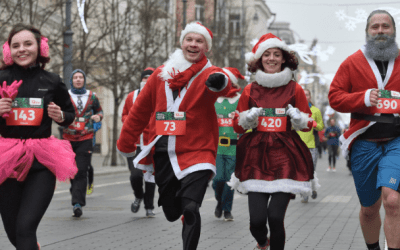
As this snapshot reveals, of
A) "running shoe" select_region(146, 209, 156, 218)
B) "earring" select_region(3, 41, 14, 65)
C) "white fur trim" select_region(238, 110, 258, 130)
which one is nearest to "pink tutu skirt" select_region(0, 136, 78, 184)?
"earring" select_region(3, 41, 14, 65)

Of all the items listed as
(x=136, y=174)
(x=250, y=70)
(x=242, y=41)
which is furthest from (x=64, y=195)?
(x=242, y=41)

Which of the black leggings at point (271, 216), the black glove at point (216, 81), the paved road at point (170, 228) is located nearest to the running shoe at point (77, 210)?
the paved road at point (170, 228)

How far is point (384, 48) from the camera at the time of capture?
5555mm

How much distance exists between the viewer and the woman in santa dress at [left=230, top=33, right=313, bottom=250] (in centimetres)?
551

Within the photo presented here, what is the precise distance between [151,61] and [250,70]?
1925cm

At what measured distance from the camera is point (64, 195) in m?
13.2

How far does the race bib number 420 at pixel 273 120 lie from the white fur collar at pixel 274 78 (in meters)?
0.24

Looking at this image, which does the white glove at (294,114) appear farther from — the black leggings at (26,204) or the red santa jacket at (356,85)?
the black leggings at (26,204)

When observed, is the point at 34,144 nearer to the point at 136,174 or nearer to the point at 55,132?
the point at 136,174

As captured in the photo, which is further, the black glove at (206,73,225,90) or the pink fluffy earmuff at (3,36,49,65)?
the black glove at (206,73,225,90)

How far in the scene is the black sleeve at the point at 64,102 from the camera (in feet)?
17.1

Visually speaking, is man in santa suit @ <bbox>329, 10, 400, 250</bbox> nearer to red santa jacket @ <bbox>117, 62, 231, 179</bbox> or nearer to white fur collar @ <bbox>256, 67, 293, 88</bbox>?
white fur collar @ <bbox>256, 67, 293, 88</bbox>

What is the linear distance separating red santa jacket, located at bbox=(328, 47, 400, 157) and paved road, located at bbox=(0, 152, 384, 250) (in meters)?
1.89

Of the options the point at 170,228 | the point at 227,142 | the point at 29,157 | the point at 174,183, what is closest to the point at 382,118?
the point at 174,183
